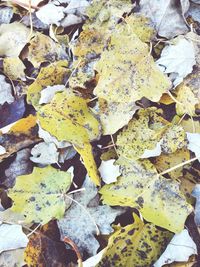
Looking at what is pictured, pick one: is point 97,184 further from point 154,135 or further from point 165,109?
point 165,109

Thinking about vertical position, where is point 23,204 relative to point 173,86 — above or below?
below

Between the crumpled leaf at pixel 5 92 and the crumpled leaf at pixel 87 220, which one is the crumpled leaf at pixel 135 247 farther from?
the crumpled leaf at pixel 5 92

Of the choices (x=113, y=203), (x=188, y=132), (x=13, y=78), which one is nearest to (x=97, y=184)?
(x=113, y=203)

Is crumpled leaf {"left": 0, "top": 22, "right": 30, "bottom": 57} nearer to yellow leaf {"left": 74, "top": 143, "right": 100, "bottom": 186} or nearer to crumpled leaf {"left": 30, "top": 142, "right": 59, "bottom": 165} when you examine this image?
crumpled leaf {"left": 30, "top": 142, "right": 59, "bottom": 165}

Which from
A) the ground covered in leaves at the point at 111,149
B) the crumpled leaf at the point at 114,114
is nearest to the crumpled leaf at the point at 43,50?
the ground covered in leaves at the point at 111,149

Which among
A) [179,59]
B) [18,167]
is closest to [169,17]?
[179,59]

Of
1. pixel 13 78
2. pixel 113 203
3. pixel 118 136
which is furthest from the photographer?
pixel 13 78

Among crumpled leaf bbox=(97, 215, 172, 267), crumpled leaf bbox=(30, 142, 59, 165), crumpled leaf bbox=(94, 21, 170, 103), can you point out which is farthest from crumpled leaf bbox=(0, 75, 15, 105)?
crumpled leaf bbox=(97, 215, 172, 267)
